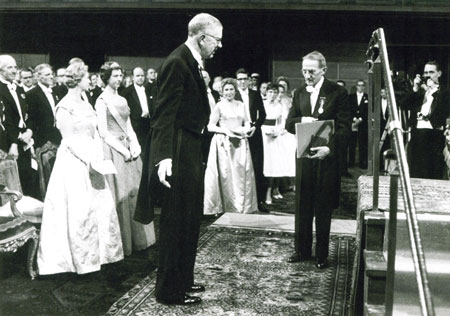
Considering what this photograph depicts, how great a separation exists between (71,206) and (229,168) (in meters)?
2.87

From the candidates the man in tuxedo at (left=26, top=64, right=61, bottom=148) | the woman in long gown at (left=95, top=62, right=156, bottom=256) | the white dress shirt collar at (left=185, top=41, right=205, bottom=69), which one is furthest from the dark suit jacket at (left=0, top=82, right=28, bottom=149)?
the white dress shirt collar at (left=185, top=41, right=205, bottom=69)

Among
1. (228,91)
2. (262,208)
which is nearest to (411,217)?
(228,91)

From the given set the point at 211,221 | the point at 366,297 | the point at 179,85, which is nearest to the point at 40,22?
the point at 211,221

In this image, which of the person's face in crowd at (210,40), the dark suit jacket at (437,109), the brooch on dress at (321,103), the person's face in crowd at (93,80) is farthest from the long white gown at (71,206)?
the person's face in crowd at (93,80)

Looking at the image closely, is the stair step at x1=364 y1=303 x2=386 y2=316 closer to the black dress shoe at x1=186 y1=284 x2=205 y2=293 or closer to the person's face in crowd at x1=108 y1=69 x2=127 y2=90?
the black dress shoe at x1=186 y1=284 x2=205 y2=293

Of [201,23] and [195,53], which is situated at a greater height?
[201,23]

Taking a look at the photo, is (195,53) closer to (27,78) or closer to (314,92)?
(314,92)

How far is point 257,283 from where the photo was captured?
13.4 feet

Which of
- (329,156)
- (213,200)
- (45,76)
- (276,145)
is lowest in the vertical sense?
(213,200)

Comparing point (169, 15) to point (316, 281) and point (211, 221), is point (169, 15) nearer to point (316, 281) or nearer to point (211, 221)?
point (211, 221)

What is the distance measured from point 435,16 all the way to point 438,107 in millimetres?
5102

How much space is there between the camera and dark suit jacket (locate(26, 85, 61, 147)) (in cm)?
616

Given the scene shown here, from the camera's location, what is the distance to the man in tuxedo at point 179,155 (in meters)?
3.34

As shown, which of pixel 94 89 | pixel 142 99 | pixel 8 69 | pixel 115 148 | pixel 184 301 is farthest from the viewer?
pixel 94 89
